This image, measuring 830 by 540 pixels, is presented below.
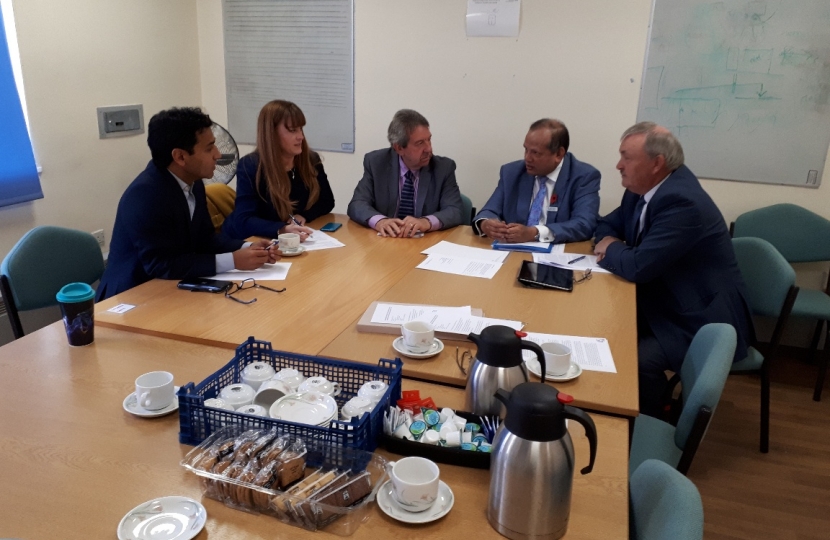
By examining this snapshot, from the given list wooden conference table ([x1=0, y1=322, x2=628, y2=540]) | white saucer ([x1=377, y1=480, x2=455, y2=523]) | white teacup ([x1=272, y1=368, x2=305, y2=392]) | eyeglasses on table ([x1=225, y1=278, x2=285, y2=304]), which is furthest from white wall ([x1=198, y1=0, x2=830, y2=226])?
white saucer ([x1=377, y1=480, x2=455, y2=523])

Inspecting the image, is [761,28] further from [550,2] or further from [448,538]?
[448,538]

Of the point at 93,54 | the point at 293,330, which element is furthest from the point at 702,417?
the point at 93,54

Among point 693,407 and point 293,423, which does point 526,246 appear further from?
point 293,423

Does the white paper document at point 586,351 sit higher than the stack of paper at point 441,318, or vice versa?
the stack of paper at point 441,318

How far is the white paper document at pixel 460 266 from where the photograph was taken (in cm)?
243

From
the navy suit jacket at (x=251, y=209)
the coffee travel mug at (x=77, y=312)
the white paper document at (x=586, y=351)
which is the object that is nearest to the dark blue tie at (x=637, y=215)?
the white paper document at (x=586, y=351)

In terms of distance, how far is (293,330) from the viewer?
71.6 inches

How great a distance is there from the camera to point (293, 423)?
3.82 feet

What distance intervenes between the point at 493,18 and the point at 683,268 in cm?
201

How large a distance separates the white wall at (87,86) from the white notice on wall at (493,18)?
1.96m

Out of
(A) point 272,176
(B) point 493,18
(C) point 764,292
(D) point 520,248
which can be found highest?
(B) point 493,18

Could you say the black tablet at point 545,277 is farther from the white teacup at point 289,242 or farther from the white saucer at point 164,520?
the white saucer at point 164,520

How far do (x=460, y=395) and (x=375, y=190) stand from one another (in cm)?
199

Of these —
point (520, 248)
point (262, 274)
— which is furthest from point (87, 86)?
point (520, 248)
